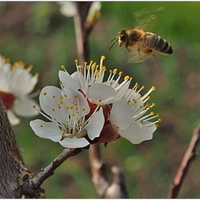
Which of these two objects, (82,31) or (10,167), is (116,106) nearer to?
(10,167)

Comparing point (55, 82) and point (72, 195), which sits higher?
point (55, 82)

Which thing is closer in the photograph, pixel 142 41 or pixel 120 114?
pixel 120 114

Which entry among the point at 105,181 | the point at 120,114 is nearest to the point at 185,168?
the point at 105,181

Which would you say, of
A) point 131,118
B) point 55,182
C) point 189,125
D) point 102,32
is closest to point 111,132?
A: point 131,118

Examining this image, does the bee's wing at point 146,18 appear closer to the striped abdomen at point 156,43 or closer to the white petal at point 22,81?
the striped abdomen at point 156,43

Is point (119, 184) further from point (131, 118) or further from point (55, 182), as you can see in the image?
point (55, 182)
